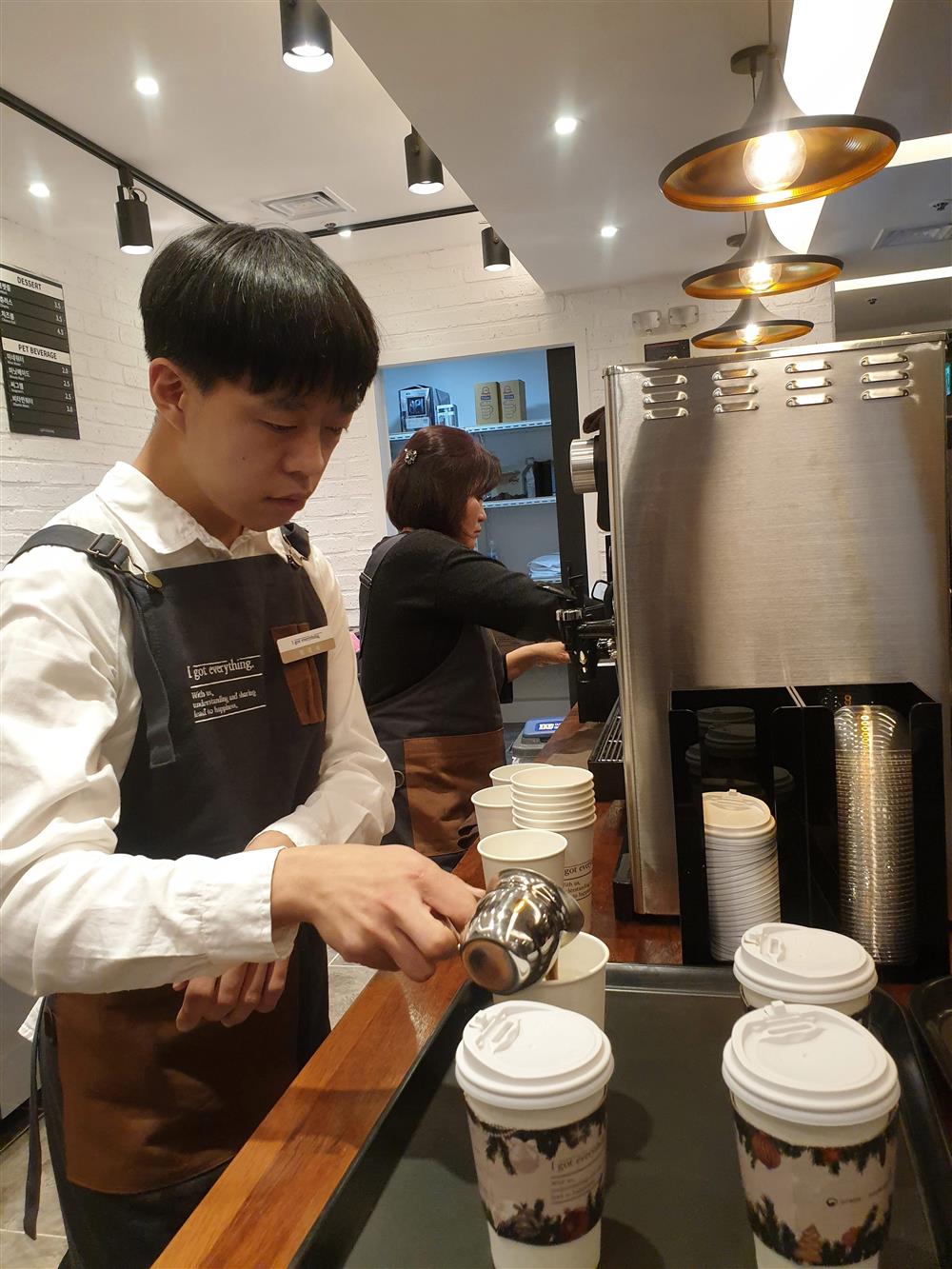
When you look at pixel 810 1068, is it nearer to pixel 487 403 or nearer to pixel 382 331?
pixel 382 331

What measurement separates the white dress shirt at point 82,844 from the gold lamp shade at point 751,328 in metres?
2.79

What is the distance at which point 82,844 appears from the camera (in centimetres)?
72

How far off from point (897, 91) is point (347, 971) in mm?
3164

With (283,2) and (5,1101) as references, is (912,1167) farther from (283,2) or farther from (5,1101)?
(283,2)

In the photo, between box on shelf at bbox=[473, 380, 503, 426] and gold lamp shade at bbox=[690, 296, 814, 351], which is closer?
gold lamp shade at bbox=[690, 296, 814, 351]

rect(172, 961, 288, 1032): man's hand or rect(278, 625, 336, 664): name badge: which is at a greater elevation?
rect(278, 625, 336, 664): name badge

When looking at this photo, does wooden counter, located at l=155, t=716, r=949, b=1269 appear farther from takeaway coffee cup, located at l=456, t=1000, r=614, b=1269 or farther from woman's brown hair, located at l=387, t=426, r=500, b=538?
woman's brown hair, located at l=387, t=426, r=500, b=538

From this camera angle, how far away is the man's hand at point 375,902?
0.67 meters

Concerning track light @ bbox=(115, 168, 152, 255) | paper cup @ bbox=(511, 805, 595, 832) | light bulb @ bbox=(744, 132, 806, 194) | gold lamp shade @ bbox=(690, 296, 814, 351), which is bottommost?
paper cup @ bbox=(511, 805, 595, 832)

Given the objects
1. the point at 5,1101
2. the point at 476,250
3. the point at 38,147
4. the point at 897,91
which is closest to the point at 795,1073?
the point at 5,1101

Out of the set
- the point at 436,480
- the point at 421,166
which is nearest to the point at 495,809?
the point at 436,480

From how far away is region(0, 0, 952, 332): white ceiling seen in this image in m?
2.17

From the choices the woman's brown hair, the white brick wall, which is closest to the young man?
the woman's brown hair

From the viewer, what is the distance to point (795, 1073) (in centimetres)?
48
